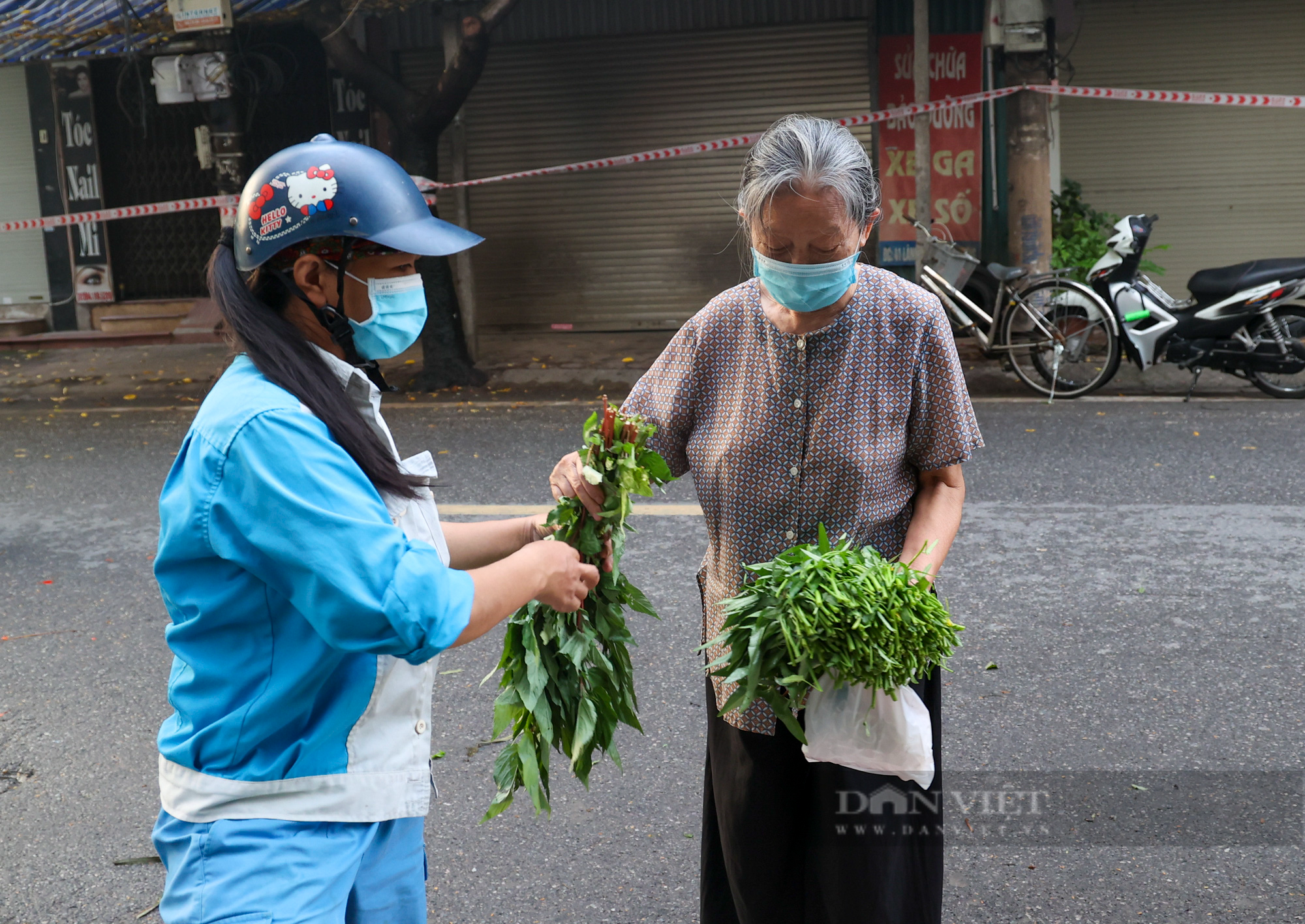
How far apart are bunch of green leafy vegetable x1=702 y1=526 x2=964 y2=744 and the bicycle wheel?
286 inches

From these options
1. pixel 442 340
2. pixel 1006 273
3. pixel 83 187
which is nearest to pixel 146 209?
pixel 83 187

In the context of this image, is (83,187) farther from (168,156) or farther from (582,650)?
(582,650)

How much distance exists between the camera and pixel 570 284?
13211mm

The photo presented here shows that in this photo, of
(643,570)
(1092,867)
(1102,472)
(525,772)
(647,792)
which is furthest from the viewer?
(1102,472)

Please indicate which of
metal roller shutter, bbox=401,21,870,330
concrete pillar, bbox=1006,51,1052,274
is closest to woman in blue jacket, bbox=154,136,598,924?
concrete pillar, bbox=1006,51,1052,274

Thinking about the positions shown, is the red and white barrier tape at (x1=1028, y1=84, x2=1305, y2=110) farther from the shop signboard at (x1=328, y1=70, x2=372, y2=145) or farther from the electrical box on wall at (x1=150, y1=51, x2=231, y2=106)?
the shop signboard at (x1=328, y1=70, x2=372, y2=145)

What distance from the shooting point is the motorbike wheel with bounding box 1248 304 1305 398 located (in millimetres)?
8352

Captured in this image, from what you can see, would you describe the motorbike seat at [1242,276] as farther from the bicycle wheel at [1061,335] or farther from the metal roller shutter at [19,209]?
the metal roller shutter at [19,209]

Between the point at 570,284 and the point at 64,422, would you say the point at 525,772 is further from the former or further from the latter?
the point at 570,284

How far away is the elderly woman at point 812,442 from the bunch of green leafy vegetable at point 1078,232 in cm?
910

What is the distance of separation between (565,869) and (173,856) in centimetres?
161

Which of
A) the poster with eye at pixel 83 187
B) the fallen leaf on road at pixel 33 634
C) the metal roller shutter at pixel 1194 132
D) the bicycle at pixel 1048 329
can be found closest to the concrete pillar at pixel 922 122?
the bicycle at pixel 1048 329

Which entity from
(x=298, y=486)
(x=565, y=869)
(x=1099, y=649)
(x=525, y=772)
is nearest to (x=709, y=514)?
(x=525, y=772)

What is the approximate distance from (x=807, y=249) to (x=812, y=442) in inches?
13.7
